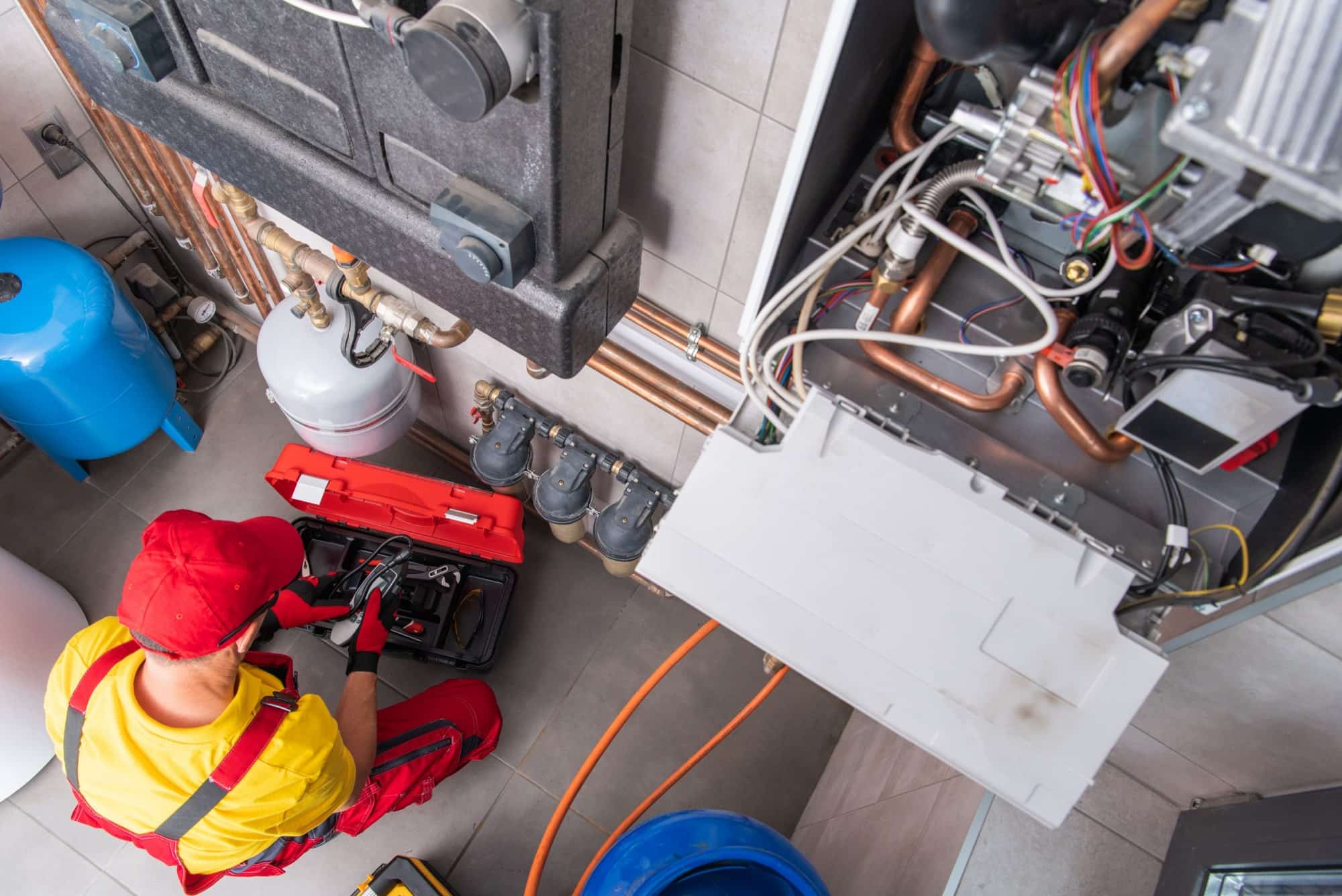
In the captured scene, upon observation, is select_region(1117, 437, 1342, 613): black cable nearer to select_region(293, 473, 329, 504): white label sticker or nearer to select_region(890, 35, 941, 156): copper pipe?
select_region(890, 35, 941, 156): copper pipe

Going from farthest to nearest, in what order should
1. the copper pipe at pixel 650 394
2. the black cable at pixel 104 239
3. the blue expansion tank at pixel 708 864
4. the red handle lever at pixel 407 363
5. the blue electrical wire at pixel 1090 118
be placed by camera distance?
1. the black cable at pixel 104 239
2. the red handle lever at pixel 407 363
3. the copper pipe at pixel 650 394
4. the blue expansion tank at pixel 708 864
5. the blue electrical wire at pixel 1090 118

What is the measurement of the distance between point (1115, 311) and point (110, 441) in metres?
1.93

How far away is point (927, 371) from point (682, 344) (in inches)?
17.6

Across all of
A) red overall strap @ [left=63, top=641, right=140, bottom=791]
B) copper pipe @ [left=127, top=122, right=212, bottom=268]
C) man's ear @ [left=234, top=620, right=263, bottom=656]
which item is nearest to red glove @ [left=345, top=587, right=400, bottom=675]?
man's ear @ [left=234, top=620, right=263, bottom=656]

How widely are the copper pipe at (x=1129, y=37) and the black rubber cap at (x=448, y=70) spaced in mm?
422

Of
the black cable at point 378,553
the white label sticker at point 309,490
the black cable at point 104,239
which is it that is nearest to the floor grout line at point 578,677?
the black cable at point 378,553

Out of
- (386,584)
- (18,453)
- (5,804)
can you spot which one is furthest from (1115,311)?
(18,453)

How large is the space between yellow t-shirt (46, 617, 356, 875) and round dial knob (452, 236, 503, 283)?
0.80 metres

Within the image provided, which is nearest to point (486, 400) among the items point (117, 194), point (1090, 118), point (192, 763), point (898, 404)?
point (192, 763)

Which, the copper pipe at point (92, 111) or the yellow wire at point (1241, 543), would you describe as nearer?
the yellow wire at point (1241, 543)

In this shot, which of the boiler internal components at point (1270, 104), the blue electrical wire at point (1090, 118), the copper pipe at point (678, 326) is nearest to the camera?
the boiler internal components at point (1270, 104)

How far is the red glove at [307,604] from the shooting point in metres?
1.51

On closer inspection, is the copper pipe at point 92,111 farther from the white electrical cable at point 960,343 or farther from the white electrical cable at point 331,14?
the white electrical cable at point 960,343

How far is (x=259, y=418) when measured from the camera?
6.72 ft
